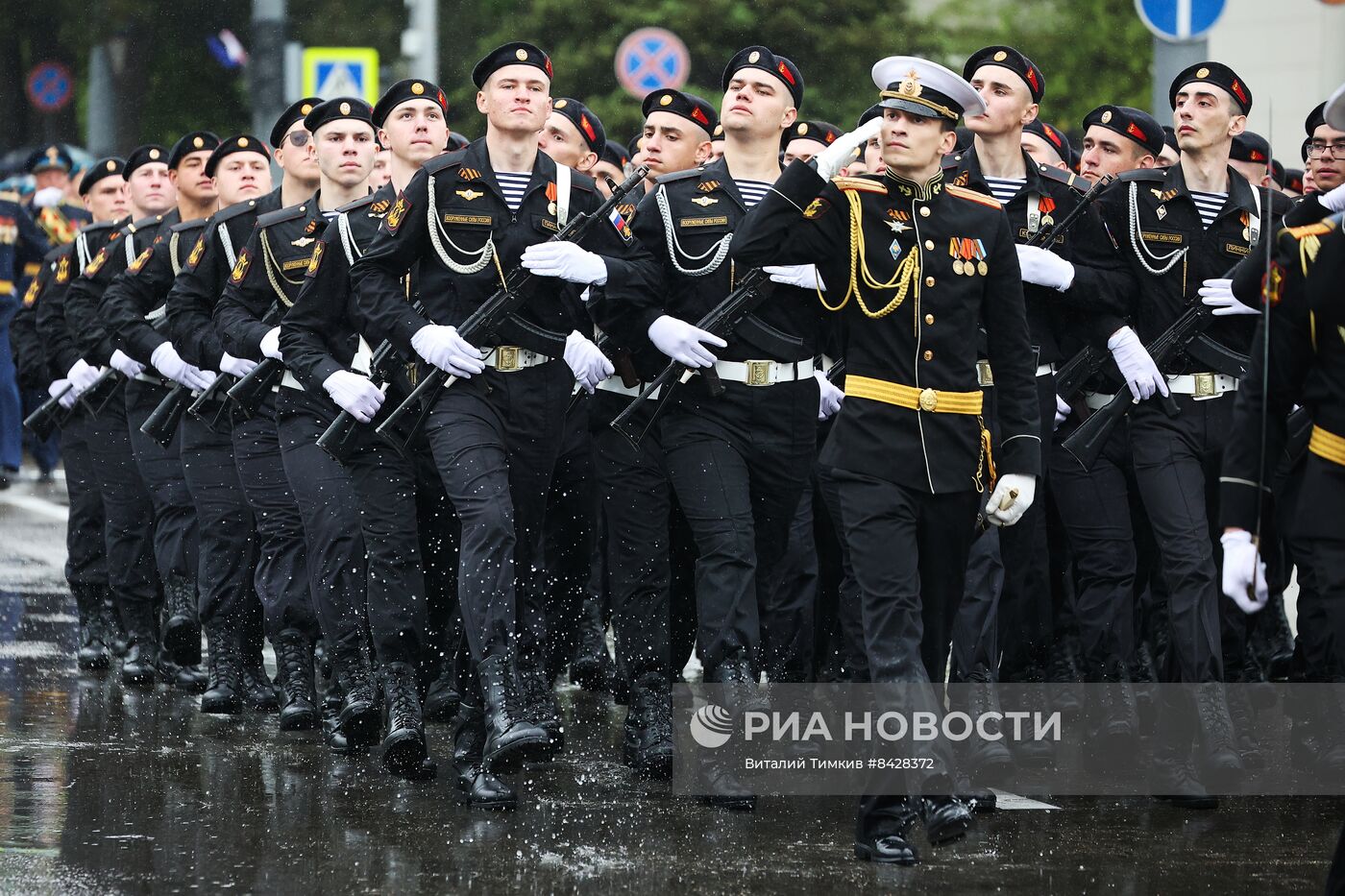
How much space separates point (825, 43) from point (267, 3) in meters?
12.0

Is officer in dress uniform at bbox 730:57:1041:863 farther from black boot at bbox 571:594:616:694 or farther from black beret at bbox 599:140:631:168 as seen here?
black beret at bbox 599:140:631:168

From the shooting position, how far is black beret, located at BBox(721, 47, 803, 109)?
7.86 m

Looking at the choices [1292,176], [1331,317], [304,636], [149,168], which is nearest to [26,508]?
[149,168]

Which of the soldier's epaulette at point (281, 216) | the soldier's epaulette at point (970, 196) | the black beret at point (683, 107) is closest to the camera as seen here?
the soldier's epaulette at point (970, 196)

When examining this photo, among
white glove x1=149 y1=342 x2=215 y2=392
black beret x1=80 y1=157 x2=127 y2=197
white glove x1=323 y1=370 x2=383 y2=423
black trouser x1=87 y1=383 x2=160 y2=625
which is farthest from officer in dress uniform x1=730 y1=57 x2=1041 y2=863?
black beret x1=80 y1=157 x2=127 y2=197

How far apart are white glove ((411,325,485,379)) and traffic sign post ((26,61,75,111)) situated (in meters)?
24.6

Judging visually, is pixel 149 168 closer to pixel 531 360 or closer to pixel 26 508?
pixel 531 360

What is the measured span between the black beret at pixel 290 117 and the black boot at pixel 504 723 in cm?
316

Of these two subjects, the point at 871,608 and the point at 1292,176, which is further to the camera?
the point at 1292,176

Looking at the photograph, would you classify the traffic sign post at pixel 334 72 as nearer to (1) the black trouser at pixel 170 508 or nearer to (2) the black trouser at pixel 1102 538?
(1) the black trouser at pixel 170 508

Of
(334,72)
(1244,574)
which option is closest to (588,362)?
(1244,574)

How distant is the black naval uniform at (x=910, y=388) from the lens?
6.31m

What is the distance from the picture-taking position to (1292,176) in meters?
10.1

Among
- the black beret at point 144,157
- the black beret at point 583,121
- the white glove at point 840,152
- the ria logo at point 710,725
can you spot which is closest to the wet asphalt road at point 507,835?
the ria logo at point 710,725
